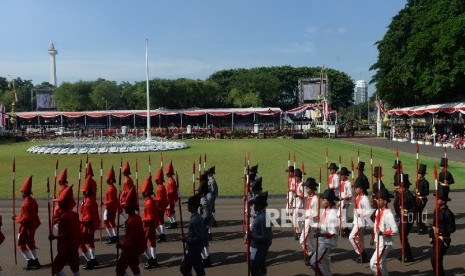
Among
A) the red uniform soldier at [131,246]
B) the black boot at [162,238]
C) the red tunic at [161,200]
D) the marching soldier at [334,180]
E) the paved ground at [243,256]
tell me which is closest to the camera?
the red uniform soldier at [131,246]

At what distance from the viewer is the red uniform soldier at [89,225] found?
31.9 ft

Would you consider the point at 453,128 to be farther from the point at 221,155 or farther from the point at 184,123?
the point at 184,123

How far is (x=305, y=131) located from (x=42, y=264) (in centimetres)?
5122

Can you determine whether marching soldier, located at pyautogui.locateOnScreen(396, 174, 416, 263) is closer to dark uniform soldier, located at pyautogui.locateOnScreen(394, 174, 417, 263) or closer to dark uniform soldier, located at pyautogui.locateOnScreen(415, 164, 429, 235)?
dark uniform soldier, located at pyautogui.locateOnScreen(394, 174, 417, 263)

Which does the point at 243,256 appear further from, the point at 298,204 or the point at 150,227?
the point at 298,204

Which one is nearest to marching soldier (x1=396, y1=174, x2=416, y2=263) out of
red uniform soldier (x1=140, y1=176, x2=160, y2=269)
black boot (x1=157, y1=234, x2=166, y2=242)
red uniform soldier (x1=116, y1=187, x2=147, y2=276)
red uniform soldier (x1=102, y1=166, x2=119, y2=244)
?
red uniform soldier (x1=140, y1=176, x2=160, y2=269)

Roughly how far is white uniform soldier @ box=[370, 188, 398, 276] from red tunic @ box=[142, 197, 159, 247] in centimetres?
431

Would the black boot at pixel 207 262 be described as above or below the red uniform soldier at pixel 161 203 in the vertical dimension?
below

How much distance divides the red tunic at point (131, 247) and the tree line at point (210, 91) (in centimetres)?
7587

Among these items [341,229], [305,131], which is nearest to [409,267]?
[341,229]

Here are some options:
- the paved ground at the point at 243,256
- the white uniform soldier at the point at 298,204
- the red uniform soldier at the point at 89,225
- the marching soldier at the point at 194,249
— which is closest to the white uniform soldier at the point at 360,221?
the paved ground at the point at 243,256

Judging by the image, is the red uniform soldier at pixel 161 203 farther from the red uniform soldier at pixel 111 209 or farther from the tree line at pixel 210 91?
the tree line at pixel 210 91

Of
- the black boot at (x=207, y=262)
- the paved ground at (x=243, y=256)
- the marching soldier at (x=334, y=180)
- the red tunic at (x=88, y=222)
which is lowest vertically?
the paved ground at (x=243, y=256)

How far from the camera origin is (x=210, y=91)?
90438 mm
